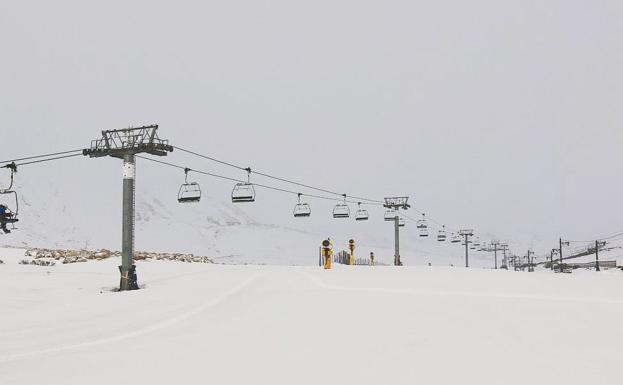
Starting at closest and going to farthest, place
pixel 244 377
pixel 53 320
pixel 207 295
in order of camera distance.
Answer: pixel 244 377 < pixel 53 320 < pixel 207 295

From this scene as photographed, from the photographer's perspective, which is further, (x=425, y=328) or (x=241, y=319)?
(x=241, y=319)

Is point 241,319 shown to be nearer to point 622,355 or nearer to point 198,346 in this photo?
point 198,346

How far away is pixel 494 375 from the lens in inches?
243

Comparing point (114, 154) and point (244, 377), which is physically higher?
point (114, 154)

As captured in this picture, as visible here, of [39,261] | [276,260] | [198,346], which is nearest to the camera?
[198,346]

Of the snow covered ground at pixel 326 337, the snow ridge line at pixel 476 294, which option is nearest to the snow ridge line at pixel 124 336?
the snow covered ground at pixel 326 337

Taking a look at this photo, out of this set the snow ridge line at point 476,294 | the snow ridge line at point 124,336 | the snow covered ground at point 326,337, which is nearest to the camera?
the snow covered ground at point 326,337

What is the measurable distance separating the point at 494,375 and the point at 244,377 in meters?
2.96

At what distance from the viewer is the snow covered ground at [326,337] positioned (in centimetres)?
631

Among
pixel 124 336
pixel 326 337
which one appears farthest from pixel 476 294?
pixel 124 336

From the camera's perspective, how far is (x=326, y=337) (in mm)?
8398

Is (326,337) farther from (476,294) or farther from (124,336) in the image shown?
(476,294)

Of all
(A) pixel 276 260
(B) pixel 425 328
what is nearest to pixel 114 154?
(B) pixel 425 328

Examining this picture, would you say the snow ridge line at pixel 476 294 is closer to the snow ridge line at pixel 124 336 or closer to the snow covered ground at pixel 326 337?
the snow covered ground at pixel 326 337
